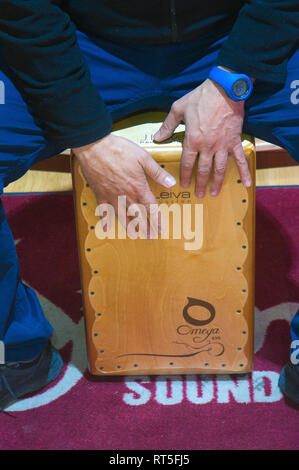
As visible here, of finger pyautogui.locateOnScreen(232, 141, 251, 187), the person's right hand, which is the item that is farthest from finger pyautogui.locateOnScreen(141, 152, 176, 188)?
finger pyautogui.locateOnScreen(232, 141, 251, 187)

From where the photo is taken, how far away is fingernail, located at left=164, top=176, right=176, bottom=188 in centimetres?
88

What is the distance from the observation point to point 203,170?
87 cm

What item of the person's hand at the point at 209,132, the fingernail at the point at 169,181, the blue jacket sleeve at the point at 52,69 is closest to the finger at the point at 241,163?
the person's hand at the point at 209,132

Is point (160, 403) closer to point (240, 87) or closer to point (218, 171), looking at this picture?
point (218, 171)

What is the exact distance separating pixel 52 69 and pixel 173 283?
1.31 ft

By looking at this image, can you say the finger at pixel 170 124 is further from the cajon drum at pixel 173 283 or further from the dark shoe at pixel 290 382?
the dark shoe at pixel 290 382

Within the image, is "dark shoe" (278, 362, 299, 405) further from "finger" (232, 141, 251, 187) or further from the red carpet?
"finger" (232, 141, 251, 187)

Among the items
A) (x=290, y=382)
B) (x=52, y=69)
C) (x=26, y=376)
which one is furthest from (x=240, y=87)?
(x=26, y=376)

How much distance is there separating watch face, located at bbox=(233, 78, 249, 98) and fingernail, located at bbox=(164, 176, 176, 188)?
0.16m

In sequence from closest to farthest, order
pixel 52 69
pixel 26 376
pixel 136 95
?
pixel 52 69
pixel 136 95
pixel 26 376

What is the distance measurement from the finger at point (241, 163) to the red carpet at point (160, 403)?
1.26 ft

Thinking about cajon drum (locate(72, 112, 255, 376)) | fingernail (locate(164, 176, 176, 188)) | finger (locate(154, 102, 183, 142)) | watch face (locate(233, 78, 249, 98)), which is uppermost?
watch face (locate(233, 78, 249, 98))
